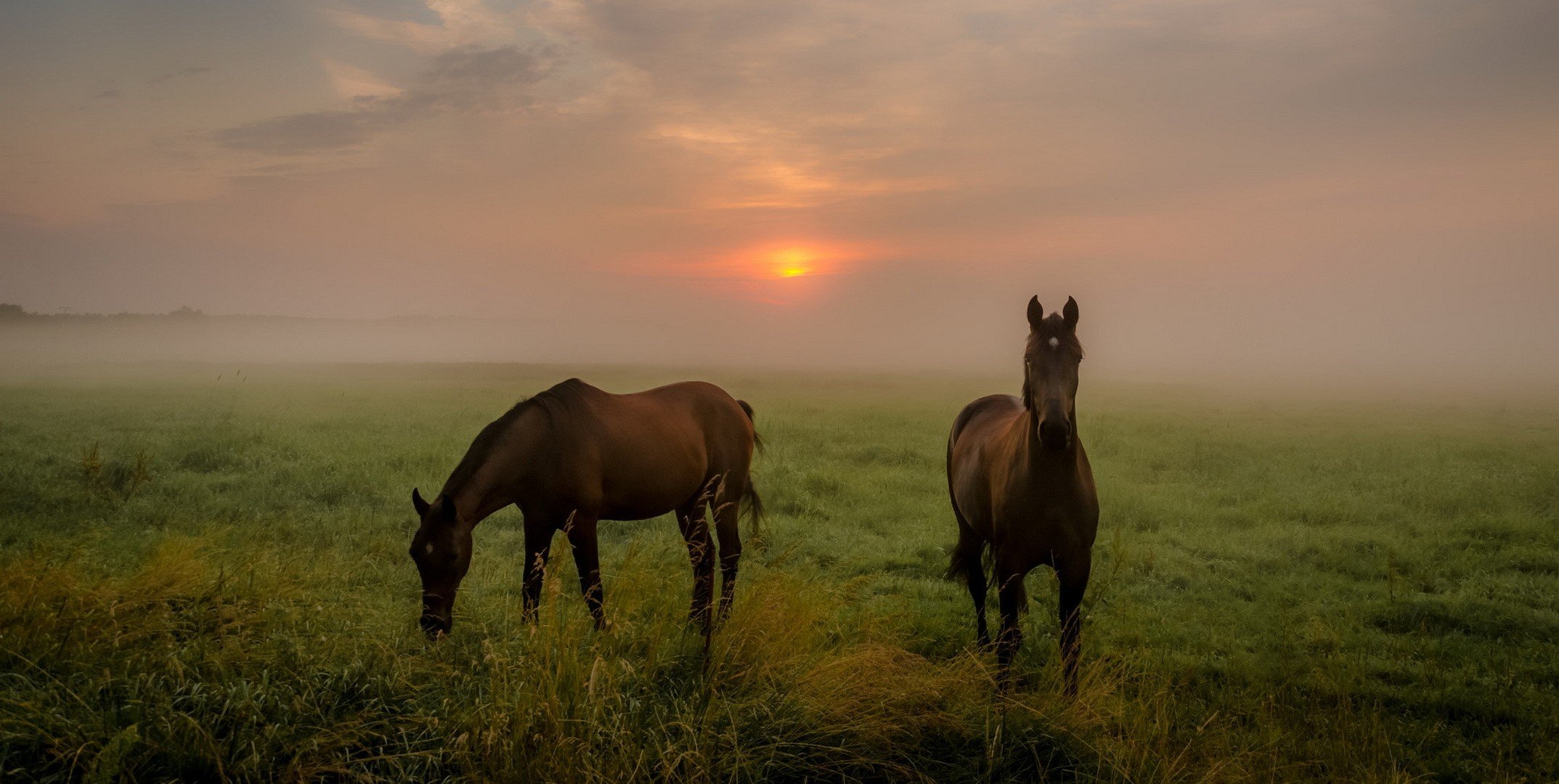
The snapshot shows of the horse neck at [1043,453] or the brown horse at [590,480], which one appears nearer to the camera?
the brown horse at [590,480]

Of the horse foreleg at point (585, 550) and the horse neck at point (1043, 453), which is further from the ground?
the horse neck at point (1043, 453)

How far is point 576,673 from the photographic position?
3.91 meters

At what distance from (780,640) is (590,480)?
96.7 inches

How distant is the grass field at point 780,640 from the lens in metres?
3.70

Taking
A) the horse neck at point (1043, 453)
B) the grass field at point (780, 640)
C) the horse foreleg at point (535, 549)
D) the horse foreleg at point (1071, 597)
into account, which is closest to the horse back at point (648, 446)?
the horse foreleg at point (535, 549)

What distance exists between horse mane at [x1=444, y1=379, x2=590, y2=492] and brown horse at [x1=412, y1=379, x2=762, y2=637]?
10 mm

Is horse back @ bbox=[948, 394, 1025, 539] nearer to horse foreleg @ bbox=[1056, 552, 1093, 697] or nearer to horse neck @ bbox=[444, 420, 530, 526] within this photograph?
horse foreleg @ bbox=[1056, 552, 1093, 697]

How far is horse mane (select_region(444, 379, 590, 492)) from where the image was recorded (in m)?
5.94

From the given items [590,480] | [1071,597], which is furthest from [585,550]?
[1071,597]

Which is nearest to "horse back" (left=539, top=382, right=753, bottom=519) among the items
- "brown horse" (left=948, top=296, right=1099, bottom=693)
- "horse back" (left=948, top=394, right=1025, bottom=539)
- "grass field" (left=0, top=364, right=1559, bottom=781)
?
"grass field" (left=0, top=364, right=1559, bottom=781)

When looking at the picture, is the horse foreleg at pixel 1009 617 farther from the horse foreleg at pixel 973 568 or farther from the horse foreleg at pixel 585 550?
the horse foreleg at pixel 585 550

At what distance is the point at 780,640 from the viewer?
475 cm

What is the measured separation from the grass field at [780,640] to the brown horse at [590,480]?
1.11 ft

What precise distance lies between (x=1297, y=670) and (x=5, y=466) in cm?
1745
